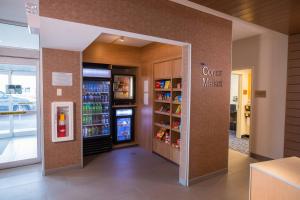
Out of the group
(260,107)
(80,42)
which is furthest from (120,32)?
(260,107)

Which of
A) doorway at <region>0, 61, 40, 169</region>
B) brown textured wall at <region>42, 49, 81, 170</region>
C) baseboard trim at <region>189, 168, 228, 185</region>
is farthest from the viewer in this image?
doorway at <region>0, 61, 40, 169</region>

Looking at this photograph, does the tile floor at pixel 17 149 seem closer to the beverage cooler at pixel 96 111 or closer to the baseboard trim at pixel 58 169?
the baseboard trim at pixel 58 169

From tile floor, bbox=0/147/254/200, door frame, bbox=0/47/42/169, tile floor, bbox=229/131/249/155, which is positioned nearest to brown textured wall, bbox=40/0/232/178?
tile floor, bbox=0/147/254/200

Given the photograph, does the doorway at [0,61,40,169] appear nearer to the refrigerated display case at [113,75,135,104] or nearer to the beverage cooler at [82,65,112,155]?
the beverage cooler at [82,65,112,155]

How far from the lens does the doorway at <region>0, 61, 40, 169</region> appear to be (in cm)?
391

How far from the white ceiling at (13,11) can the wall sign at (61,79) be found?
113 centimetres

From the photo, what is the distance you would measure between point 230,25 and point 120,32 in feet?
7.50

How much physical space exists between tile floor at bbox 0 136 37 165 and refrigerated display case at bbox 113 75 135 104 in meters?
2.26

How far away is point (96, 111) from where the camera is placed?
4859 millimetres

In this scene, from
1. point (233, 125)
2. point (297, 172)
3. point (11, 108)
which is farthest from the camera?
point (233, 125)

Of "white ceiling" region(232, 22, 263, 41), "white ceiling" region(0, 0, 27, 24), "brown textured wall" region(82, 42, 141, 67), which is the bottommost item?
"brown textured wall" region(82, 42, 141, 67)

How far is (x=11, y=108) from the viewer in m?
4.00

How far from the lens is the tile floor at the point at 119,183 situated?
2.90 m

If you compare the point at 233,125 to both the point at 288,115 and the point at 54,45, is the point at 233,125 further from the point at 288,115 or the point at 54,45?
the point at 54,45
